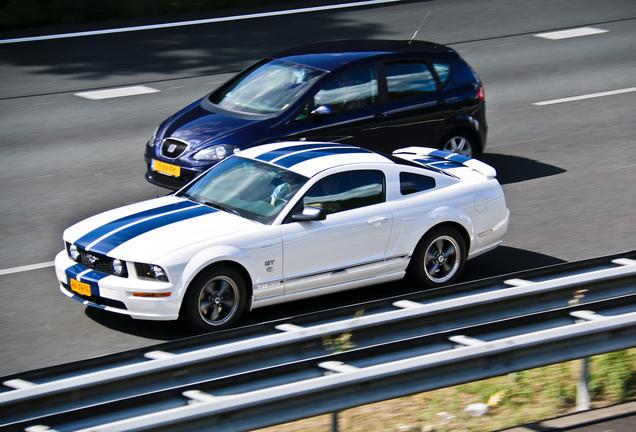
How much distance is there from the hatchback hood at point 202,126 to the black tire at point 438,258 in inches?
123

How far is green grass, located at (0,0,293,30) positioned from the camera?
64.6ft

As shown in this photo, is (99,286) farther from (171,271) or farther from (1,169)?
(1,169)

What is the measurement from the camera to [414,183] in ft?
29.0

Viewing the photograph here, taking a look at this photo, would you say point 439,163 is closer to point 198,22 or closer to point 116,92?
point 116,92

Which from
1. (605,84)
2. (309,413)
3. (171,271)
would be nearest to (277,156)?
(171,271)

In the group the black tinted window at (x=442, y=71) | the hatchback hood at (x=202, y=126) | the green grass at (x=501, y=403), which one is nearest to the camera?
the green grass at (x=501, y=403)

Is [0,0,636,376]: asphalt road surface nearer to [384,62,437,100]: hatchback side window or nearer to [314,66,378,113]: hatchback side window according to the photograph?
[384,62,437,100]: hatchback side window

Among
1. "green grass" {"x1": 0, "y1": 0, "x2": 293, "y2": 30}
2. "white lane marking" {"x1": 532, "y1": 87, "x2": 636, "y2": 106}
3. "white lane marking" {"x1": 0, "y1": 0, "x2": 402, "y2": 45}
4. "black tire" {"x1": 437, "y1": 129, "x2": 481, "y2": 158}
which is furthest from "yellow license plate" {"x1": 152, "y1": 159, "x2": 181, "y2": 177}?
"green grass" {"x1": 0, "y1": 0, "x2": 293, "y2": 30}

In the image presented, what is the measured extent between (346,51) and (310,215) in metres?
4.48

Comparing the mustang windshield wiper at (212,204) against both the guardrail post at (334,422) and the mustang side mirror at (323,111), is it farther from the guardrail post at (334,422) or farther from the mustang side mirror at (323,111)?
the guardrail post at (334,422)

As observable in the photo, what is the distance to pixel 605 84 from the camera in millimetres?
16797

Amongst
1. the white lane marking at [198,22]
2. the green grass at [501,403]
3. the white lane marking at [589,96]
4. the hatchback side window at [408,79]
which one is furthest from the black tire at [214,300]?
the white lane marking at [198,22]

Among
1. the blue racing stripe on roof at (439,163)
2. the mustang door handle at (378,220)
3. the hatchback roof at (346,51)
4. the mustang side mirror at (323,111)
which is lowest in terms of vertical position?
the mustang door handle at (378,220)

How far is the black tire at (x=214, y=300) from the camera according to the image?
24.7ft
